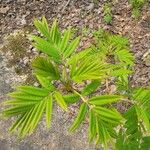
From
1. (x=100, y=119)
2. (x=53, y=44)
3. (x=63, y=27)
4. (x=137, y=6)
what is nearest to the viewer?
(x=100, y=119)

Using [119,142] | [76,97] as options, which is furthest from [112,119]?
[119,142]

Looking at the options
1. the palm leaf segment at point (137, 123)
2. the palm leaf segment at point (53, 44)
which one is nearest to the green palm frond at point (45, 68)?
the palm leaf segment at point (53, 44)

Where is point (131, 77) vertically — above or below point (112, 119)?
above

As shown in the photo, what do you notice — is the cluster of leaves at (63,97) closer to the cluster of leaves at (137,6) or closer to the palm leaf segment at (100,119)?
the palm leaf segment at (100,119)

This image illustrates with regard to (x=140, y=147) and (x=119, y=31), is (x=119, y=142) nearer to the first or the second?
(x=140, y=147)

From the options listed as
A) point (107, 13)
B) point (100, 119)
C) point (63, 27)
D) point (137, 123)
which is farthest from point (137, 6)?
point (100, 119)

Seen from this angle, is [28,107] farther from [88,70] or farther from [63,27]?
[63,27]

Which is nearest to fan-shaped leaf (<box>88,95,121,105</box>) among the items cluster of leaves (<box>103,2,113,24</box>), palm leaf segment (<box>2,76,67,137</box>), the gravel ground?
palm leaf segment (<box>2,76,67,137</box>)
